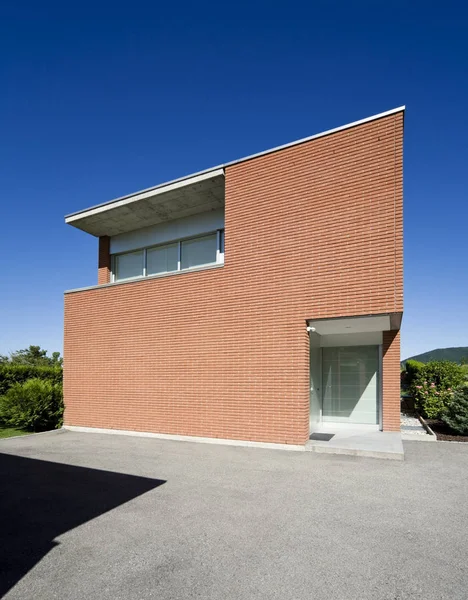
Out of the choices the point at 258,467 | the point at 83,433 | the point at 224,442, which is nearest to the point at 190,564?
the point at 258,467

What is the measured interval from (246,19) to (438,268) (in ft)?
44.6

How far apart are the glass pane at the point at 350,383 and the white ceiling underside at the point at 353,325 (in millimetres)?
2076

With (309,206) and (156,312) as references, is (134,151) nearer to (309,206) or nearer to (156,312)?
(156,312)

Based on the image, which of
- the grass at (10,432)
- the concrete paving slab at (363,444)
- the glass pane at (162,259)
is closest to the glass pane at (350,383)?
the concrete paving slab at (363,444)

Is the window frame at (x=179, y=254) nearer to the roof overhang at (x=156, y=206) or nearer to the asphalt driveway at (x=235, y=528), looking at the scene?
the roof overhang at (x=156, y=206)

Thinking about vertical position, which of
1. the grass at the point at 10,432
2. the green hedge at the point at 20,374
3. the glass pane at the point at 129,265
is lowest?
the grass at the point at 10,432

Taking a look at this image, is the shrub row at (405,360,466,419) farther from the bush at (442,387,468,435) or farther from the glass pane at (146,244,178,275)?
the glass pane at (146,244,178,275)

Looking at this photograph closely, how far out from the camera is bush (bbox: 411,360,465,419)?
46.2ft

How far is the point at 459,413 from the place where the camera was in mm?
10672

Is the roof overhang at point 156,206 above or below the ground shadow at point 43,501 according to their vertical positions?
above

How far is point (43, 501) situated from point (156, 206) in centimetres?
913

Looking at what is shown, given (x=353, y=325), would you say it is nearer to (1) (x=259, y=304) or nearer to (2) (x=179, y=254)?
(1) (x=259, y=304)

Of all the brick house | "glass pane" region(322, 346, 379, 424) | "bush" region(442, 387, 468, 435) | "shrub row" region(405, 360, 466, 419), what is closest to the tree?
the brick house

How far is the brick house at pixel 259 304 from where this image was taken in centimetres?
880
